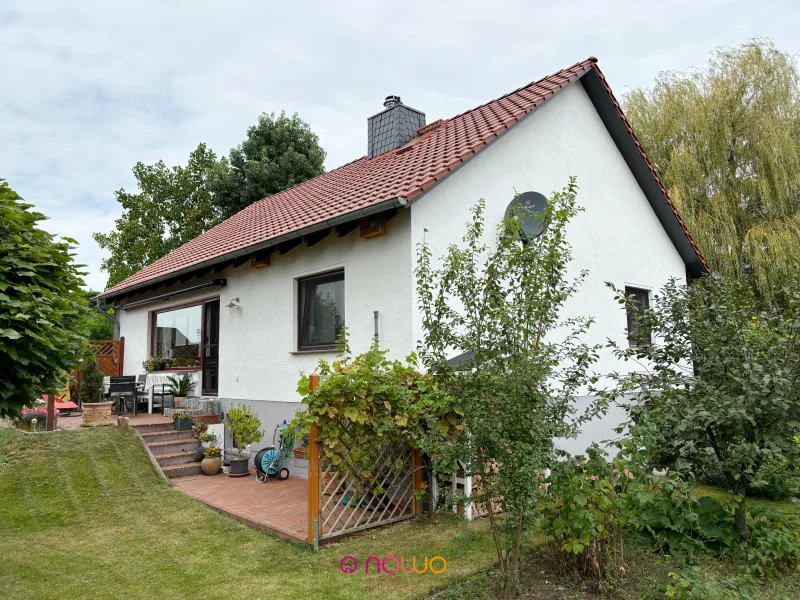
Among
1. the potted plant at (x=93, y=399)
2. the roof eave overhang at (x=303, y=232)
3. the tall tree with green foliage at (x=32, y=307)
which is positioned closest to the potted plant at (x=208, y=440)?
the potted plant at (x=93, y=399)

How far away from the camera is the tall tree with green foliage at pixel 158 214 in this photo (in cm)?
2830

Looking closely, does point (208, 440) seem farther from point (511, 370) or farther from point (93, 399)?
point (511, 370)

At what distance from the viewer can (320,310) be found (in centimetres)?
869

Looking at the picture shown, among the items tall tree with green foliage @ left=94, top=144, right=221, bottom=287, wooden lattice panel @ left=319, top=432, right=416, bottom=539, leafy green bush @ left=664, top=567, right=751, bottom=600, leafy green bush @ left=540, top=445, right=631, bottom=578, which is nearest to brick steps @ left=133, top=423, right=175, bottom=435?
wooden lattice panel @ left=319, top=432, right=416, bottom=539

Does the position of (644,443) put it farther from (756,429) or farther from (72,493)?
(72,493)

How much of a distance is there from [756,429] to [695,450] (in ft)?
2.11

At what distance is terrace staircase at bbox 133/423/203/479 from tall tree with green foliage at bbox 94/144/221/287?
65.6 feet

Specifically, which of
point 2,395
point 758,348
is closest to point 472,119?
point 758,348

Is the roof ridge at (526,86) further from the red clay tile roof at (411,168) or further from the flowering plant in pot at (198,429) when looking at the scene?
the flowering plant in pot at (198,429)

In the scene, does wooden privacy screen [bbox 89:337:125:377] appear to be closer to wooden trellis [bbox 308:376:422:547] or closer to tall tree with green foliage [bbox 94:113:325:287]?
wooden trellis [bbox 308:376:422:547]

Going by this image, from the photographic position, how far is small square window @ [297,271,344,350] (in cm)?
836

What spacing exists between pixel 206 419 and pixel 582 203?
26.2ft

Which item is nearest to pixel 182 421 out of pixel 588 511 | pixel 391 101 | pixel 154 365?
pixel 154 365

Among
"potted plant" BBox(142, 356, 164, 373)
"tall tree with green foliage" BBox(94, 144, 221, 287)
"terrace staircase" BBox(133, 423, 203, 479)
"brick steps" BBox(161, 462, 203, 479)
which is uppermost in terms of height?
"tall tree with green foliage" BBox(94, 144, 221, 287)
